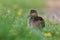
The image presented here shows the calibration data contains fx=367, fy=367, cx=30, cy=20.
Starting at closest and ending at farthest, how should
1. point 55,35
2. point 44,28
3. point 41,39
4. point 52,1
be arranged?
point 41,39
point 55,35
point 44,28
point 52,1

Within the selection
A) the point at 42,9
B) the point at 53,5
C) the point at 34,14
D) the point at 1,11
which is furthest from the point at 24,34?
the point at 53,5

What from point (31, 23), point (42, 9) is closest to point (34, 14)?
point (31, 23)

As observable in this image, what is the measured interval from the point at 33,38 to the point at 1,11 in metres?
2.12

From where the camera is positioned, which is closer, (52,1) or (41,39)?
(41,39)

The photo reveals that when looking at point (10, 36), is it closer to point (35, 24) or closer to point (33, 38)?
point (33, 38)

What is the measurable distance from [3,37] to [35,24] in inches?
150

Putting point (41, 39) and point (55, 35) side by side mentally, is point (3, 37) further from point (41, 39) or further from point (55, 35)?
point (55, 35)

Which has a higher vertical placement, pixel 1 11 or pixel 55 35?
pixel 1 11

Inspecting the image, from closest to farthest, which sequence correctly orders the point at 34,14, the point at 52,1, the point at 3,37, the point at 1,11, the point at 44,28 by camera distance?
1. the point at 3,37
2. the point at 1,11
3. the point at 44,28
4. the point at 34,14
5. the point at 52,1

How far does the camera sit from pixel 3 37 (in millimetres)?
6031

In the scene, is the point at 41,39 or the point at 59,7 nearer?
the point at 41,39

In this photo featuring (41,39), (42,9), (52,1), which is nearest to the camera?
(41,39)

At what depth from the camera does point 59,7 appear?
16.5 m

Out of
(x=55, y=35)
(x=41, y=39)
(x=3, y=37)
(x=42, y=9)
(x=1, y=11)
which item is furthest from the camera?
(x=42, y=9)
